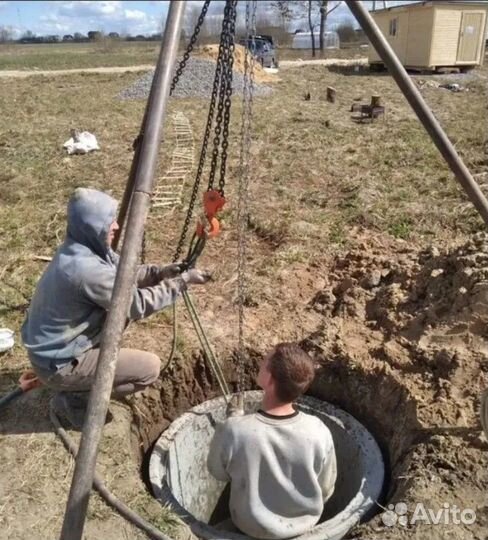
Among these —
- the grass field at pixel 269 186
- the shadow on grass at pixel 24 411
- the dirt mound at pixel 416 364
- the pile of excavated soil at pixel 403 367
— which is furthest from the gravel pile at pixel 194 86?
the shadow on grass at pixel 24 411

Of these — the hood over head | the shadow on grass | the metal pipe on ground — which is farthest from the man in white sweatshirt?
the metal pipe on ground

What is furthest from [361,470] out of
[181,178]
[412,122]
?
[412,122]

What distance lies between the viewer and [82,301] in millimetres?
3111

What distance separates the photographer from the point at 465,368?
12.6ft

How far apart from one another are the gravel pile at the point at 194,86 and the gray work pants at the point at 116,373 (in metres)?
13.0

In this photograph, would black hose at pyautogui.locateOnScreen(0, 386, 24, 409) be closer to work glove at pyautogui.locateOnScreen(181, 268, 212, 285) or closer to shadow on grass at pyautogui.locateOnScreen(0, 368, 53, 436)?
shadow on grass at pyautogui.locateOnScreen(0, 368, 53, 436)

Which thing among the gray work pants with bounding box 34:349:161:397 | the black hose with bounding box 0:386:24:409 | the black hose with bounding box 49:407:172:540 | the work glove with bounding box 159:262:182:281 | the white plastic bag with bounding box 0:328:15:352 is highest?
the work glove with bounding box 159:262:182:281

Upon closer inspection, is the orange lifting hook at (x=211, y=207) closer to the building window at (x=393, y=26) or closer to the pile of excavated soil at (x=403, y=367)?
the pile of excavated soil at (x=403, y=367)

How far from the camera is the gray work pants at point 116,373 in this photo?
10.8 ft

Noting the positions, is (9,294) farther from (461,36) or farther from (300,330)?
(461,36)

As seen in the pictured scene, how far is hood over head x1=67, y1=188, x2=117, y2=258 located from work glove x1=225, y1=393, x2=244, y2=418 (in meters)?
1.57

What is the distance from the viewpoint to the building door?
19.8 meters

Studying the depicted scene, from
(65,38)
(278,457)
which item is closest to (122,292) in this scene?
(278,457)

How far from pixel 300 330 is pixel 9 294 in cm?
257
